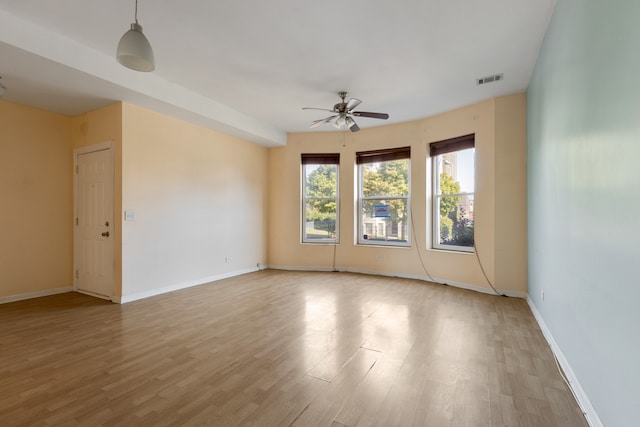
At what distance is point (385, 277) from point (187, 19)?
505 cm

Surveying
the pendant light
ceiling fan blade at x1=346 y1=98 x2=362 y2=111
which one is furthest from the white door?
ceiling fan blade at x1=346 y1=98 x2=362 y2=111

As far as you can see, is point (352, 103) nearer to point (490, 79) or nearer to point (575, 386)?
point (490, 79)

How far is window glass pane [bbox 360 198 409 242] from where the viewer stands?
19.6 feet

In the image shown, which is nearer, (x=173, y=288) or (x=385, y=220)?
(x=173, y=288)

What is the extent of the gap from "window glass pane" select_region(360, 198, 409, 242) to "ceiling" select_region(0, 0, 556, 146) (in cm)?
207

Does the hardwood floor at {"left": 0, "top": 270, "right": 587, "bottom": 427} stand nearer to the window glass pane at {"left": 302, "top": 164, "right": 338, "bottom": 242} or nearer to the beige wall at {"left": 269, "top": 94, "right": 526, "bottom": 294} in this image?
the beige wall at {"left": 269, "top": 94, "right": 526, "bottom": 294}

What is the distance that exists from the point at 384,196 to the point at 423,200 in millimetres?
856

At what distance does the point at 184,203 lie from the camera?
5.05 meters

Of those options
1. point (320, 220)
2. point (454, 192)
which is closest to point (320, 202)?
point (320, 220)

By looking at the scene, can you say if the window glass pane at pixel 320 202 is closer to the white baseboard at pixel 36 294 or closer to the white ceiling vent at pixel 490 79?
the white ceiling vent at pixel 490 79

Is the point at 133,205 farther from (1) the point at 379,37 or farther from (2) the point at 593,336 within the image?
(2) the point at 593,336

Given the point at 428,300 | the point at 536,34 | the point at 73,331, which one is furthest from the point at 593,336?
the point at 73,331

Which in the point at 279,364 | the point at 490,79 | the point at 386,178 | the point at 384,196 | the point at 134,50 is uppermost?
the point at 490,79

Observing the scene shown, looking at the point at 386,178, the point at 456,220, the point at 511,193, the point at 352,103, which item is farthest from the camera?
the point at 386,178
